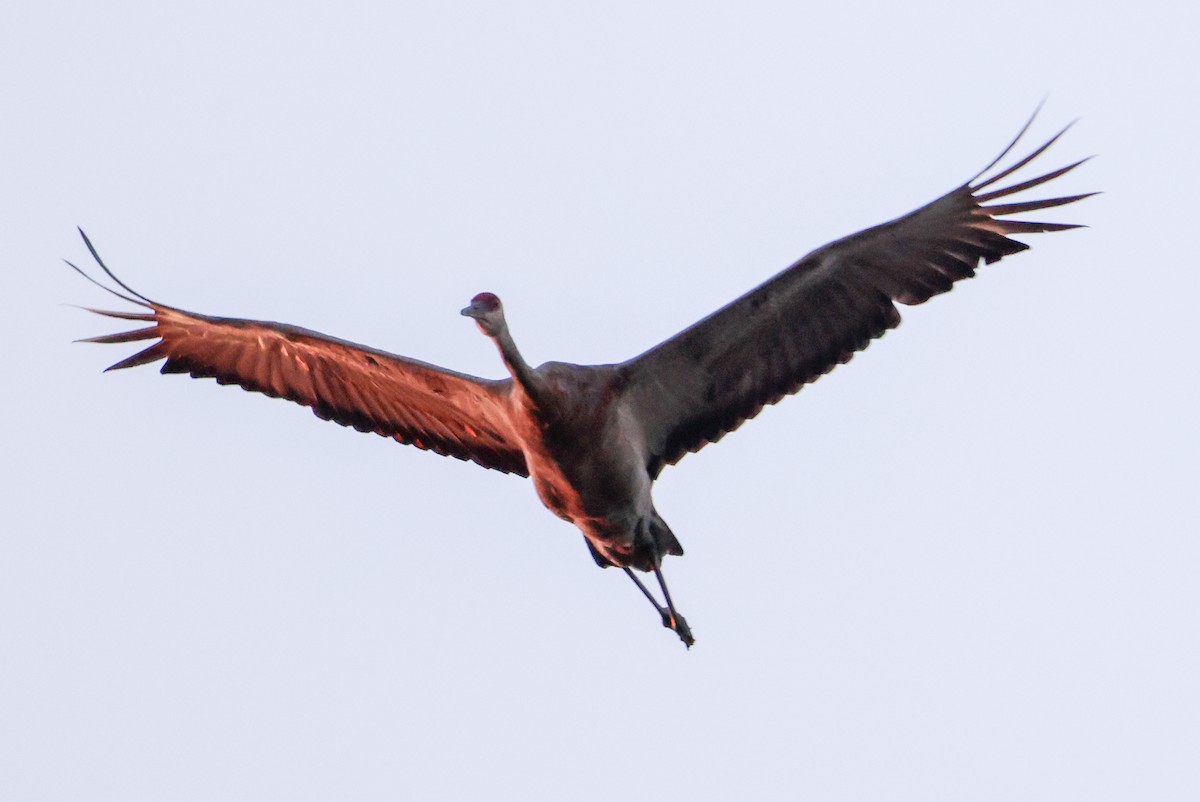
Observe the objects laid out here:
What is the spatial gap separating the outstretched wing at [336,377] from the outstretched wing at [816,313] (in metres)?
1.10

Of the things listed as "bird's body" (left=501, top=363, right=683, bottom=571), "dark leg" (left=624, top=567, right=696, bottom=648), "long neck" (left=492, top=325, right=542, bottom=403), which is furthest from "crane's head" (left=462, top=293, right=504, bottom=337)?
"dark leg" (left=624, top=567, right=696, bottom=648)

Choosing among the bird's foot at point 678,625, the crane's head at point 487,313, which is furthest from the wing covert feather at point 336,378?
the bird's foot at point 678,625

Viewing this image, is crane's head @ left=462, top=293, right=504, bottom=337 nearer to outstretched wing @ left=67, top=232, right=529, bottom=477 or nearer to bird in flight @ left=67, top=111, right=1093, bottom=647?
bird in flight @ left=67, top=111, right=1093, bottom=647

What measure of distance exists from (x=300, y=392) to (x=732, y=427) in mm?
2943

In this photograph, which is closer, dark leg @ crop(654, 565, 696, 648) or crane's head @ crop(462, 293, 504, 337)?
crane's head @ crop(462, 293, 504, 337)

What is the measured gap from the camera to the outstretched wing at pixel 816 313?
1401 centimetres

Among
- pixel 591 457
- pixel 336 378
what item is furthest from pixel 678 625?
pixel 336 378

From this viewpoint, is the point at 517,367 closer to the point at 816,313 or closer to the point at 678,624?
the point at 816,313

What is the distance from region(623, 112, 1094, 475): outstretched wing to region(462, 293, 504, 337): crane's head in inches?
45.0

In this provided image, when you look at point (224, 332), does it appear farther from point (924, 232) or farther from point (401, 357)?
point (924, 232)

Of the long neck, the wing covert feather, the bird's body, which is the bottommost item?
the bird's body

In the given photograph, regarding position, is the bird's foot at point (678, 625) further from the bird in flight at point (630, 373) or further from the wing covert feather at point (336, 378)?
the wing covert feather at point (336, 378)

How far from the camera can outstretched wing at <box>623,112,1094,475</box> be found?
14008mm

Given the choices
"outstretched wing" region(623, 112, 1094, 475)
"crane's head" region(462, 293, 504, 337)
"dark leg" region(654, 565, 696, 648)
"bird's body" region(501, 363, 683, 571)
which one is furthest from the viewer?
"dark leg" region(654, 565, 696, 648)
